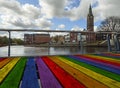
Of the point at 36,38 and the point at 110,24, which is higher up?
the point at 110,24

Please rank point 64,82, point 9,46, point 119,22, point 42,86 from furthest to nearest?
1. point 119,22
2. point 9,46
3. point 64,82
4. point 42,86

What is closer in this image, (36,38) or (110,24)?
(36,38)

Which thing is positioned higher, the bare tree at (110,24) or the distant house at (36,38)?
the bare tree at (110,24)

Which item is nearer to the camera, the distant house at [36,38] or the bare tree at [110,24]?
the distant house at [36,38]

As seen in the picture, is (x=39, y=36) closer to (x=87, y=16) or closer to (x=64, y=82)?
(x=64, y=82)

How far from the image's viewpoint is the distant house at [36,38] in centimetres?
537

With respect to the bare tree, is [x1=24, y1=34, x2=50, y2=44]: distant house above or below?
below

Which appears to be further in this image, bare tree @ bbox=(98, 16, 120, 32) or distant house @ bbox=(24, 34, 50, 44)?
bare tree @ bbox=(98, 16, 120, 32)

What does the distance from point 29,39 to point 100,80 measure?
3613mm

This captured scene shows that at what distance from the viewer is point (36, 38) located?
219 inches

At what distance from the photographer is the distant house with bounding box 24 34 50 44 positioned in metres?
5.37

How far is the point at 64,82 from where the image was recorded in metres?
1.95

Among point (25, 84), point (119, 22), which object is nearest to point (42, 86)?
point (25, 84)

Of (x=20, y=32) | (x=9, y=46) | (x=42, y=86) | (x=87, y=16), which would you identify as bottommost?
(x=42, y=86)
